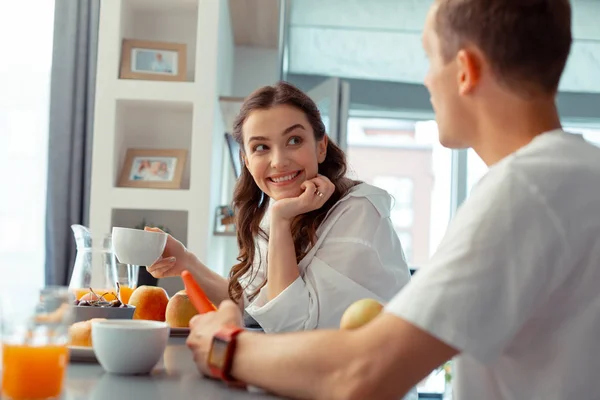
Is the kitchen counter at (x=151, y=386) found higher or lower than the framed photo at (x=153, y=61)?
lower

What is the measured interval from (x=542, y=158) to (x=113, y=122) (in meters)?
2.86

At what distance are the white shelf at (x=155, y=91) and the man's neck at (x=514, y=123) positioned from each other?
8.77ft

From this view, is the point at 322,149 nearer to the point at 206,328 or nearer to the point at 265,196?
the point at 265,196

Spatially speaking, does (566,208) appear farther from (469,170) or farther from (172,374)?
(469,170)

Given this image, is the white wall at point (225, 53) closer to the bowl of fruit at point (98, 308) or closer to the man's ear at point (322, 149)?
the man's ear at point (322, 149)

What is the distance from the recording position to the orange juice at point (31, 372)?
87 centimetres

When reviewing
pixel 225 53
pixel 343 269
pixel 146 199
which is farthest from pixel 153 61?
pixel 343 269

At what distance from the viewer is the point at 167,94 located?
11.5 ft

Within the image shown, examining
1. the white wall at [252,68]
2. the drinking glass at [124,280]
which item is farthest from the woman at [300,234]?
the white wall at [252,68]

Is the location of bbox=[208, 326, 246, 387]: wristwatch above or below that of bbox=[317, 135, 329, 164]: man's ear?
below

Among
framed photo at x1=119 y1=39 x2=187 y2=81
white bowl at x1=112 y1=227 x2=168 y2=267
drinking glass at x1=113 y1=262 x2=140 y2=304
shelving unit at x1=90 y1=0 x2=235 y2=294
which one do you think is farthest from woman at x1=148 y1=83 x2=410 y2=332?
framed photo at x1=119 y1=39 x2=187 y2=81

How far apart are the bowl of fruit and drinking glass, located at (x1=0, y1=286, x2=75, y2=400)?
407 mm

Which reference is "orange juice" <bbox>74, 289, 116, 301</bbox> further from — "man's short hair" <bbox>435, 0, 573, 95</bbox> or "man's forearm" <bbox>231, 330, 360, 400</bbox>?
"man's short hair" <bbox>435, 0, 573, 95</bbox>

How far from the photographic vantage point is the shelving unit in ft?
11.4
